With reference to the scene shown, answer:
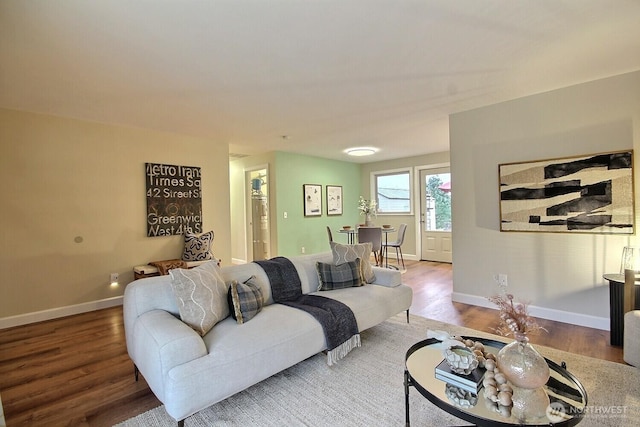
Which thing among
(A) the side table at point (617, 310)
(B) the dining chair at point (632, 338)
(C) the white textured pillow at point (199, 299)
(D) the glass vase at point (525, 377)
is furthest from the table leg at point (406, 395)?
(A) the side table at point (617, 310)

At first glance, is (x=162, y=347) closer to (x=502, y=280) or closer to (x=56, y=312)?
(x=56, y=312)

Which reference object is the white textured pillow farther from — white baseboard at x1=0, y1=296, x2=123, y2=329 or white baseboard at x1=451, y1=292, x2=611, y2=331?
white baseboard at x1=451, y1=292, x2=611, y2=331

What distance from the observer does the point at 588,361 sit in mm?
2334

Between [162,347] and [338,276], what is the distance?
1.70 metres

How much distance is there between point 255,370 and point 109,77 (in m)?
2.64

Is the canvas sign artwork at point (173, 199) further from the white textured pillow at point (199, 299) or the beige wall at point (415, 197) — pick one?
the beige wall at point (415, 197)

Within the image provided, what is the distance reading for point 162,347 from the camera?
1608 millimetres

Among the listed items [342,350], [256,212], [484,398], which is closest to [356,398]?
[342,350]

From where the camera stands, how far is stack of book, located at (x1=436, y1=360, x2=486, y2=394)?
56.4 inches

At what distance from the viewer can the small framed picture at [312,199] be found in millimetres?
→ 6447

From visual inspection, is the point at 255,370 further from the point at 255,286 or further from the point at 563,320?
the point at 563,320

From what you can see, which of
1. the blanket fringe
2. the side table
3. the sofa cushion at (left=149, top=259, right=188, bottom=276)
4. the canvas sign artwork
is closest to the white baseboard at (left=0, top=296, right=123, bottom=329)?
the sofa cushion at (left=149, top=259, right=188, bottom=276)

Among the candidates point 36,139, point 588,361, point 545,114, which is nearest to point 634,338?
point 588,361

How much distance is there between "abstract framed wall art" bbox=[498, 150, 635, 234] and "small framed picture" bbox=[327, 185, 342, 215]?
3972mm
